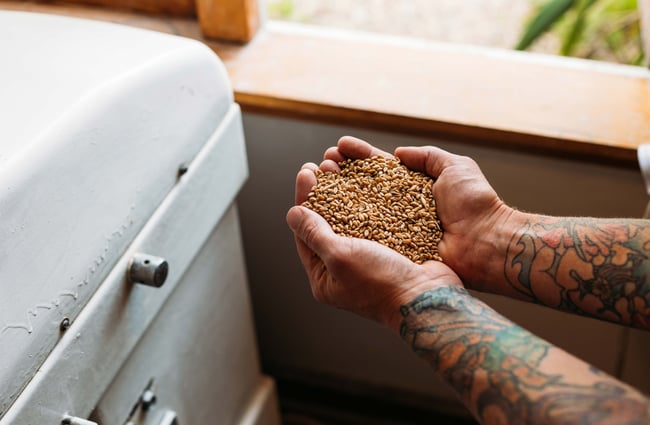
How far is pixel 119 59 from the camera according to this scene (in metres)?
0.77

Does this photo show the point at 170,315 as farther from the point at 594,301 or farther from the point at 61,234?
the point at 594,301

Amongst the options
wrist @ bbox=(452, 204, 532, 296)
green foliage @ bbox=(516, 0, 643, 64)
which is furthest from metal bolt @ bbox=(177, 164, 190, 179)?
green foliage @ bbox=(516, 0, 643, 64)

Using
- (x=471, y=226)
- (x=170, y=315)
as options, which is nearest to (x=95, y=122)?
(x=170, y=315)

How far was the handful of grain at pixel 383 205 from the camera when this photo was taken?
789 mm

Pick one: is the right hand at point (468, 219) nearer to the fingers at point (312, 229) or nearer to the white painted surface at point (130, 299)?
the fingers at point (312, 229)

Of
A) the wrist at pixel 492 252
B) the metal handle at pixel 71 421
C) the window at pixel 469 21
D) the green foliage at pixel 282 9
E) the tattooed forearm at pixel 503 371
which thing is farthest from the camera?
the green foliage at pixel 282 9

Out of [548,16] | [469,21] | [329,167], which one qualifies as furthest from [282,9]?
[329,167]

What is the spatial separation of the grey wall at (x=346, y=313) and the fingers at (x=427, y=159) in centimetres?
22

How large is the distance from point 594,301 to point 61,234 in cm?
53

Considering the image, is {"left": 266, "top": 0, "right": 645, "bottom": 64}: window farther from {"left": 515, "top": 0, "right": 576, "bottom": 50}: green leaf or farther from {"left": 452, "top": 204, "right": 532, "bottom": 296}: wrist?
{"left": 452, "top": 204, "right": 532, "bottom": 296}: wrist

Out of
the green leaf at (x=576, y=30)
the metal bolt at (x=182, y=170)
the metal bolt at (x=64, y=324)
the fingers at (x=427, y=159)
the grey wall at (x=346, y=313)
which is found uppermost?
the green leaf at (x=576, y=30)

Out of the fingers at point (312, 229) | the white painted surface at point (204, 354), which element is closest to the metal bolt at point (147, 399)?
the white painted surface at point (204, 354)

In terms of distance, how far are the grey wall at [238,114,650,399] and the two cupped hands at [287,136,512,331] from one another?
0.23 metres

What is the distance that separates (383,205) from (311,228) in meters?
0.10
